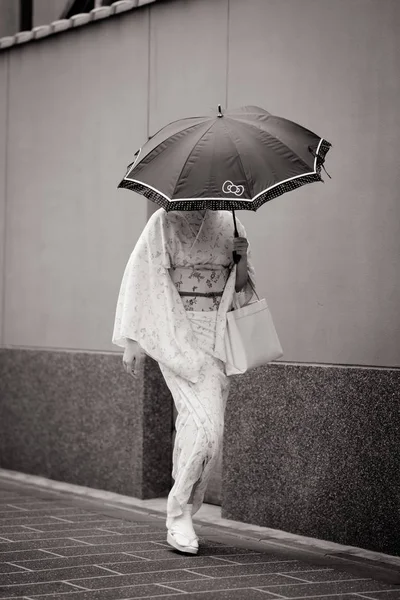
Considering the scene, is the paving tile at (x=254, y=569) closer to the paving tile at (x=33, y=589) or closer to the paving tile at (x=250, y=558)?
the paving tile at (x=250, y=558)

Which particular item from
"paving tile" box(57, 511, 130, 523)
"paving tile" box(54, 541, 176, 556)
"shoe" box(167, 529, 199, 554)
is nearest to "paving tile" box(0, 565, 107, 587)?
"paving tile" box(54, 541, 176, 556)

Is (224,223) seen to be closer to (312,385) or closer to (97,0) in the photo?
(312,385)

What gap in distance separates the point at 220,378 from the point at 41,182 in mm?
3635

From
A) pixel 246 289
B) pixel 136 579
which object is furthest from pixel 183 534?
pixel 246 289

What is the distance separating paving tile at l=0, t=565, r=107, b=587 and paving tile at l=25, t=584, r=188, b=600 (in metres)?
0.30

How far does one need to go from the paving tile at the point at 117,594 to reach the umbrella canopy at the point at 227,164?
69.3 inches

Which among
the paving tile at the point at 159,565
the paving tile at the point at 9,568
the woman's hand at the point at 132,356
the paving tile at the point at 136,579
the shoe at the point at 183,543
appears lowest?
the paving tile at the point at 159,565

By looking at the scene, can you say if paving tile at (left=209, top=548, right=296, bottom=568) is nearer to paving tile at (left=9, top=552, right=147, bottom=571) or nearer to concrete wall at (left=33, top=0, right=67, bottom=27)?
paving tile at (left=9, top=552, right=147, bottom=571)

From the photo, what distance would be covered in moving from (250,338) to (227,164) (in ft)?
3.35

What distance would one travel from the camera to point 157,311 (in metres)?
5.93

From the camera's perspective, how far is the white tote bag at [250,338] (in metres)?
5.92

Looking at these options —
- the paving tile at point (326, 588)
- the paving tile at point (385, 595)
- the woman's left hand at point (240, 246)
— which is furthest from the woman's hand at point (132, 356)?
the paving tile at point (385, 595)

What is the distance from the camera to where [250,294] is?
6.23m

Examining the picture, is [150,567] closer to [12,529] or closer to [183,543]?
[183,543]
